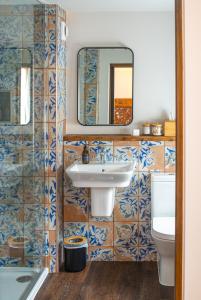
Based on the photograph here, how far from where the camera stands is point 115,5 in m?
3.86

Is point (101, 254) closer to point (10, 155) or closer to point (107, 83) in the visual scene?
point (10, 155)

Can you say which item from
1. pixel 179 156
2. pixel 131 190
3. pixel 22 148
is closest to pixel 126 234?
pixel 131 190

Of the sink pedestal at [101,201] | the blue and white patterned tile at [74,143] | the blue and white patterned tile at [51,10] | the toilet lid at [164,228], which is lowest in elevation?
the toilet lid at [164,228]

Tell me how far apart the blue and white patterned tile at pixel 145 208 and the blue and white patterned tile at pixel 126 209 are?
44mm

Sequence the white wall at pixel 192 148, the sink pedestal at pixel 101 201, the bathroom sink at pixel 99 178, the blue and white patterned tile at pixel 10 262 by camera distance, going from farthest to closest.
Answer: the sink pedestal at pixel 101 201 < the bathroom sink at pixel 99 178 < the blue and white patterned tile at pixel 10 262 < the white wall at pixel 192 148

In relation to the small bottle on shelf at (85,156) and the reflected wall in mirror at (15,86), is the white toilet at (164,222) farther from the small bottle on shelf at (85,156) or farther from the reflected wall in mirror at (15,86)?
the reflected wall in mirror at (15,86)

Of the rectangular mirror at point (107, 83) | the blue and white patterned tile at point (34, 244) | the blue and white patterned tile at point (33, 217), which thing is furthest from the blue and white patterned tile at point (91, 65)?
the blue and white patterned tile at point (34, 244)

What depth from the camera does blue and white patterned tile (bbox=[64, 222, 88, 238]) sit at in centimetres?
407

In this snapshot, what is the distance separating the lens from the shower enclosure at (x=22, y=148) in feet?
10.5

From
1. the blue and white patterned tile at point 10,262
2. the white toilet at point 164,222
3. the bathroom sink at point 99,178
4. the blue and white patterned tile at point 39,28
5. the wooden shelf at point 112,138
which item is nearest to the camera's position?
the blue and white patterned tile at point 10,262

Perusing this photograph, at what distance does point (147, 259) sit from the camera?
13.3 ft

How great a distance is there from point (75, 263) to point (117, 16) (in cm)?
219

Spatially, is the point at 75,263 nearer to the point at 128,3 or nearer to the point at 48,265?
the point at 48,265

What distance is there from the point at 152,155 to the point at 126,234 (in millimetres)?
746
